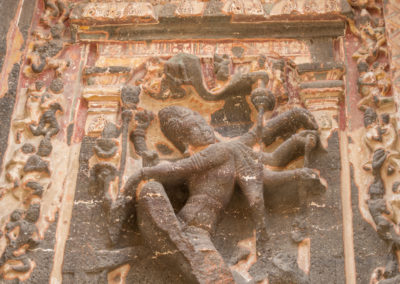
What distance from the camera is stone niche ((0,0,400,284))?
16.6 ft

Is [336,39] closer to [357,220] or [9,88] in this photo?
[357,220]

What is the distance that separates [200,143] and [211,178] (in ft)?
1.13

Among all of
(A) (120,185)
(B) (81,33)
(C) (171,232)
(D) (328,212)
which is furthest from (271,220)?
(B) (81,33)

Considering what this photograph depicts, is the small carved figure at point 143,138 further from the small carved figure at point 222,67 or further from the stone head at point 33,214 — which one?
the stone head at point 33,214

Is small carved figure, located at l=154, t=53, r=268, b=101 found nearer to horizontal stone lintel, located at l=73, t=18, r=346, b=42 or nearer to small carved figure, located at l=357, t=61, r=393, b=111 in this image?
horizontal stone lintel, located at l=73, t=18, r=346, b=42

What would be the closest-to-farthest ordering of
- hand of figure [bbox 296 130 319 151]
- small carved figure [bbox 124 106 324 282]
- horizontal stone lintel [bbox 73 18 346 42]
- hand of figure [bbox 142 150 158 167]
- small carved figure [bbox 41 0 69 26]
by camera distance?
small carved figure [bbox 124 106 324 282]
hand of figure [bbox 296 130 319 151]
hand of figure [bbox 142 150 158 167]
horizontal stone lintel [bbox 73 18 346 42]
small carved figure [bbox 41 0 69 26]

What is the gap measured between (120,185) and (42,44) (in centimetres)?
178

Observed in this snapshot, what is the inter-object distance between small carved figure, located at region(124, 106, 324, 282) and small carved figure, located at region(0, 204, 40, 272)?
2.61 ft

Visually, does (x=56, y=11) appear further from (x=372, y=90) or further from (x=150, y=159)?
(x=372, y=90)

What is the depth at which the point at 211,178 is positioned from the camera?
5215 mm

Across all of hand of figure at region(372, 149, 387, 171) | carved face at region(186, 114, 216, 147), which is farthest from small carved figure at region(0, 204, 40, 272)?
hand of figure at region(372, 149, 387, 171)

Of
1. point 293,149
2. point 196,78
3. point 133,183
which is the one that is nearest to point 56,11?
point 196,78

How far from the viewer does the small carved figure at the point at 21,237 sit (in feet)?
17.0

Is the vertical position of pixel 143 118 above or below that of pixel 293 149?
above
